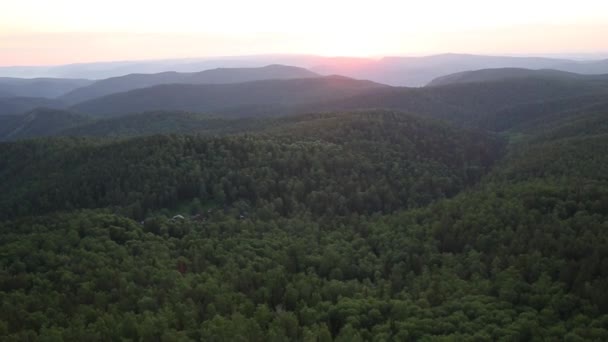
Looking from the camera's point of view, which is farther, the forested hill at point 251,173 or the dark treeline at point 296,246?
the forested hill at point 251,173

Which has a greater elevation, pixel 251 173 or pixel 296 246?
pixel 251 173

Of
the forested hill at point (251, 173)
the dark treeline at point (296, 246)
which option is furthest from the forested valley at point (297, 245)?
the forested hill at point (251, 173)

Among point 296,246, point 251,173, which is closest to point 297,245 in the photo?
point 296,246

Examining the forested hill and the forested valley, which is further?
the forested hill

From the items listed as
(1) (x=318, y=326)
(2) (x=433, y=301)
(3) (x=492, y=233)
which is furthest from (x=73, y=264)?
(3) (x=492, y=233)

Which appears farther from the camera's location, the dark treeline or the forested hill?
the forested hill

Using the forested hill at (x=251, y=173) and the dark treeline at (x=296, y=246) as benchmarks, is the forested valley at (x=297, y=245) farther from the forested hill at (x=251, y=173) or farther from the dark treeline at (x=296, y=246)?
the forested hill at (x=251, y=173)

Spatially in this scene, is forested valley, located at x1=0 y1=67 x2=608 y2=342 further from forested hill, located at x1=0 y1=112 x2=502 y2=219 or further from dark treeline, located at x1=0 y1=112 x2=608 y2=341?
forested hill, located at x1=0 y1=112 x2=502 y2=219

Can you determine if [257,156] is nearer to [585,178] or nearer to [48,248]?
[48,248]

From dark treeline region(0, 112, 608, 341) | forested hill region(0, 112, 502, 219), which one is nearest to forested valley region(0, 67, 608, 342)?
dark treeline region(0, 112, 608, 341)

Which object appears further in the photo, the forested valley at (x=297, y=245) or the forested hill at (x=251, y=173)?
the forested hill at (x=251, y=173)

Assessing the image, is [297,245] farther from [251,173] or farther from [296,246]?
[251,173]
